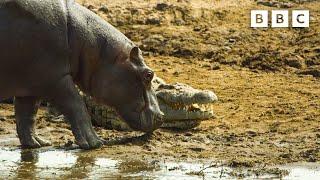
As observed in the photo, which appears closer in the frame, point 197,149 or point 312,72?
point 197,149

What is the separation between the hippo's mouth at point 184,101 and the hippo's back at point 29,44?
6.74 feet

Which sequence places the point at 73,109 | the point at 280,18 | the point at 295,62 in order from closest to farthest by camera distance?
1. the point at 73,109
2. the point at 295,62
3. the point at 280,18

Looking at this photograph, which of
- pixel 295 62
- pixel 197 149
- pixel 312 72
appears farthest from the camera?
pixel 295 62

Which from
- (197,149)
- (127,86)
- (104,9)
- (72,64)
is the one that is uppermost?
(104,9)

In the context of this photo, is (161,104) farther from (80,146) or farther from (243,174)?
(243,174)

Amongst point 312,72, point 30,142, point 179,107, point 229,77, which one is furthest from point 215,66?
point 30,142

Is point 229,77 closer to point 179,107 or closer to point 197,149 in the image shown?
point 179,107

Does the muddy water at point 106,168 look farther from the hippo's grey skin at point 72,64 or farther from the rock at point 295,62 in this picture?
the rock at point 295,62

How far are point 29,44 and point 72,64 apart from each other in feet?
1.75

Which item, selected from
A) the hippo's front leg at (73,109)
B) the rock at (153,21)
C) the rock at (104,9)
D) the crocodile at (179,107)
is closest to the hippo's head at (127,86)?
the hippo's front leg at (73,109)

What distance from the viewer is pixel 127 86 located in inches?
358

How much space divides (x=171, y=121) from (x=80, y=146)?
6.37ft

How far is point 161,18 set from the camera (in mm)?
18328

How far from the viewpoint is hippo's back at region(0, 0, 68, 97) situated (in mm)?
8664
